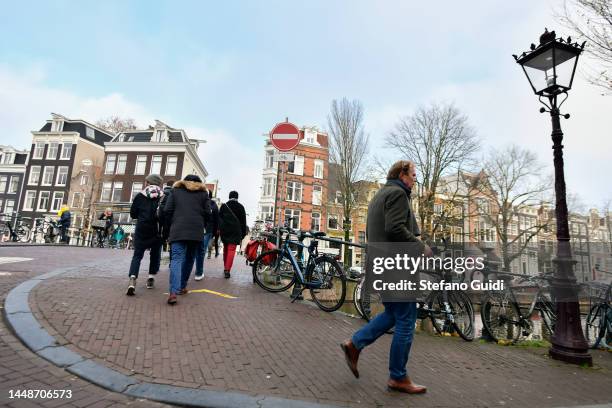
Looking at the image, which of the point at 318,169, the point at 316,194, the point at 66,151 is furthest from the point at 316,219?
the point at 66,151

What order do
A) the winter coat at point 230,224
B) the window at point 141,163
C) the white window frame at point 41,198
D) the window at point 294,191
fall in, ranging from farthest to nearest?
the white window frame at point 41,198
the window at point 294,191
the window at point 141,163
the winter coat at point 230,224

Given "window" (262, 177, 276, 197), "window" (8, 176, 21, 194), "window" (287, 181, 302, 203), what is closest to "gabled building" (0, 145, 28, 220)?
"window" (8, 176, 21, 194)

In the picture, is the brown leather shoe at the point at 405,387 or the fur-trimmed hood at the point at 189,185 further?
the fur-trimmed hood at the point at 189,185

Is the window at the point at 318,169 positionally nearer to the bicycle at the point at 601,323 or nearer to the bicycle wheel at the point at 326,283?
the bicycle at the point at 601,323

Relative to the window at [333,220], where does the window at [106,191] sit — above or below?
above

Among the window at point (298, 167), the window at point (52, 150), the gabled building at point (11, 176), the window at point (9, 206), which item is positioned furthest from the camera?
the gabled building at point (11, 176)

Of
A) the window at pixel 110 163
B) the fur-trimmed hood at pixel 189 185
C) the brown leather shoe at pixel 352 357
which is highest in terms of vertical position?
the window at pixel 110 163

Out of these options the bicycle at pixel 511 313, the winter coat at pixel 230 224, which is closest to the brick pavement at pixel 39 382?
the winter coat at pixel 230 224

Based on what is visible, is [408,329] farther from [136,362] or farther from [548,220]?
[548,220]

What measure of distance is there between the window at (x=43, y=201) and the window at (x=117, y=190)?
9.28 metres

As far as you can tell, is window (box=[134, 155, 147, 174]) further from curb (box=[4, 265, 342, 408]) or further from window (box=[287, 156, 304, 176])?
curb (box=[4, 265, 342, 408])

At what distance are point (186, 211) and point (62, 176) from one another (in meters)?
47.1

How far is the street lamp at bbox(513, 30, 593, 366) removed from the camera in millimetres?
4559

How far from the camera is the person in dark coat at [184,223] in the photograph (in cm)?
495
